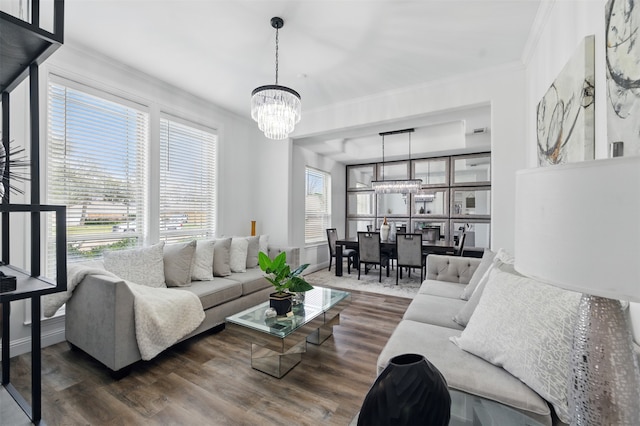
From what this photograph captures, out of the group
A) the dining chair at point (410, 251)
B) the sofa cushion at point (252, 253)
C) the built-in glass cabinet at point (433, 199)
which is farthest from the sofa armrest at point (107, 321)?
the built-in glass cabinet at point (433, 199)

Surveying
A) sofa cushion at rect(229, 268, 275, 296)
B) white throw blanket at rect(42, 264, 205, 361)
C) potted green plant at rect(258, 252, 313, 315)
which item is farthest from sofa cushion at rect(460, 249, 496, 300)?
white throw blanket at rect(42, 264, 205, 361)

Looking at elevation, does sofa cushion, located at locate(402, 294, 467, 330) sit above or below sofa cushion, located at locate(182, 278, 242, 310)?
above

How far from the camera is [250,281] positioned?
329cm

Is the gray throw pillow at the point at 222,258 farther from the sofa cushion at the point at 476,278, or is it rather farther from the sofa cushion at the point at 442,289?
the sofa cushion at the point at 476,278

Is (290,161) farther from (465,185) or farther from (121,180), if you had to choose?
(465,185)

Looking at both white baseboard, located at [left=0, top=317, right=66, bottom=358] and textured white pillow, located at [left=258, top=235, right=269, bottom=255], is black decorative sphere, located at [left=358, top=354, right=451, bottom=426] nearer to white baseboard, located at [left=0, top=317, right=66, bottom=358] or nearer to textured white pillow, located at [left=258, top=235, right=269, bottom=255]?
white baseboard, located at [left=0, top=317, right=66, bottom=358]

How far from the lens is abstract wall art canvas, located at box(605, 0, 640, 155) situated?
1092mm

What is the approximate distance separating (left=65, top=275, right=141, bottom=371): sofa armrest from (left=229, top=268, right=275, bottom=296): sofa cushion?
123 cm

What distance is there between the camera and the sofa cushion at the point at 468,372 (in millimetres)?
1098

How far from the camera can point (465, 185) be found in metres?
6.22

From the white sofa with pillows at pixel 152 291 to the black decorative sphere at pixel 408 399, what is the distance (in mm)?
2030

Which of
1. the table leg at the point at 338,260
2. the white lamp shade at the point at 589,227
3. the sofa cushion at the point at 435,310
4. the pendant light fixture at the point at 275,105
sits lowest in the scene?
the table leg at the point at 338,260

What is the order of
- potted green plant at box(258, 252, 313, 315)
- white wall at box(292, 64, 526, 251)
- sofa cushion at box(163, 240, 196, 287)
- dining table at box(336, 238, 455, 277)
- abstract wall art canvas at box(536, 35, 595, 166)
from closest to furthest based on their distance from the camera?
abstract wall art canvas at box(536, 35, 595, 166) < potted green plant at box(258, 252, 313, 315) < sofa cushion at box(163, 240, 196, 287) < white wall at box(292, 64, 526, 251) < dining table at box(336, 238, 455, 277)

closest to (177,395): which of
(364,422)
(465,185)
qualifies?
(364,422)
